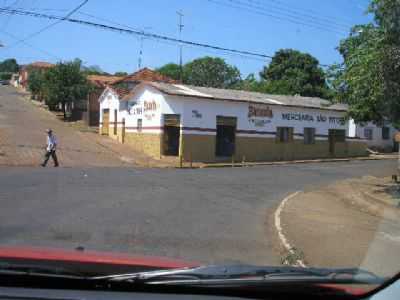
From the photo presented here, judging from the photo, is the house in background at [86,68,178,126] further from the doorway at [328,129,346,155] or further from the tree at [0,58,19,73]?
the tree at [0,58,19,73]

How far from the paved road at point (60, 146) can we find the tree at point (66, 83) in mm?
2536

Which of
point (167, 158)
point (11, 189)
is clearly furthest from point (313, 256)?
point (167, 158)

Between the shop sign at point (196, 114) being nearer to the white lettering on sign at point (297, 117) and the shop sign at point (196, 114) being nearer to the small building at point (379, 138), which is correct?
the white lettering on sign at point (297, 117)

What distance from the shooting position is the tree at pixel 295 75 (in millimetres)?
58906

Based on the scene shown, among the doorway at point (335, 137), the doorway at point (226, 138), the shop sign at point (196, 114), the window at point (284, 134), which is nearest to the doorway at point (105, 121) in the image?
the doorway at point (226, 138)

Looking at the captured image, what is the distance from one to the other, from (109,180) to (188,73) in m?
65.4

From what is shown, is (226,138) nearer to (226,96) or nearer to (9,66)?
(226,96)

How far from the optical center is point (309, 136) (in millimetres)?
42406

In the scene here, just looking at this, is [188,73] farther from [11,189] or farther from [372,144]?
[11,189]

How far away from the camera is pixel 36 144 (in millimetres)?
33750

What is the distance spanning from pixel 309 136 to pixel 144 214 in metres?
31.9

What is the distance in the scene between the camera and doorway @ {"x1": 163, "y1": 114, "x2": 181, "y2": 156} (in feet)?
115

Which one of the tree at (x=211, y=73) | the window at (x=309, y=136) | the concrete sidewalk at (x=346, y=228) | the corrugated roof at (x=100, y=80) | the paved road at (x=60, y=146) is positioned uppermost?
the tree at (x=211, y=73)

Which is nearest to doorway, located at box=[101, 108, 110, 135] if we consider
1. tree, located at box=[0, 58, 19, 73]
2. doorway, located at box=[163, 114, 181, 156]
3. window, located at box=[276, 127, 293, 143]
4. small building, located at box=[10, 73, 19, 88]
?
doorway, located at box=[163, 114, 181, 156]
